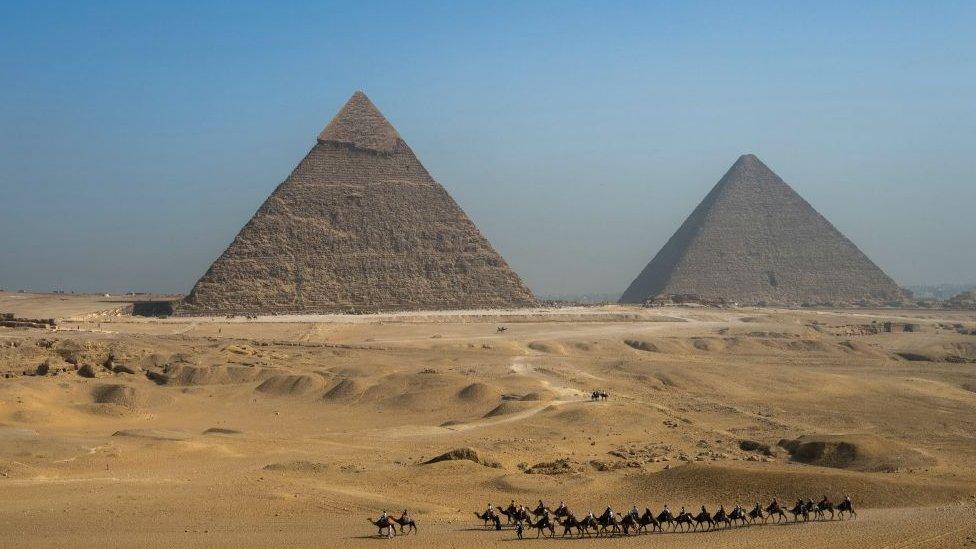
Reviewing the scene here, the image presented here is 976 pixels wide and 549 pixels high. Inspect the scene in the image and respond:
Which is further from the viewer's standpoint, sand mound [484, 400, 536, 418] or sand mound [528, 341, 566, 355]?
sand mound [528, 341, 566, 355]

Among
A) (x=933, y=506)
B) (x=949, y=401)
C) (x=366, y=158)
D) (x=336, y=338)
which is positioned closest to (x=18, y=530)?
(x=933, y=506)

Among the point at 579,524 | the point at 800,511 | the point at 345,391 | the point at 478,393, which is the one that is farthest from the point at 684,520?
the point at 345,391

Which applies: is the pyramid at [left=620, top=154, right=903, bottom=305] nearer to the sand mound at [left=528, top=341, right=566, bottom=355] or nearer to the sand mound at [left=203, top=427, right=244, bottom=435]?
the sand mound at [left=528, top=341, right=566, bottom=355]

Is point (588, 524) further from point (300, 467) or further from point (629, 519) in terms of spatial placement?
point (300, 467)

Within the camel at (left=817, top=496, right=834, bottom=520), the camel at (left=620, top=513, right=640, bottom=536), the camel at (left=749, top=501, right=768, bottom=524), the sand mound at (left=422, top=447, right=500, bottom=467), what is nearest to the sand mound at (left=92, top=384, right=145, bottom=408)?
the sand mound at (left=422, top=447, right=500, bottom=467)

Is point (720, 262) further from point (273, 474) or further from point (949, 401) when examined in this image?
point (273, 474)

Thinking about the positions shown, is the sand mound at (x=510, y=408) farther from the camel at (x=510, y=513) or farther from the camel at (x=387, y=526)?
the camel at (x=387, y=526)
